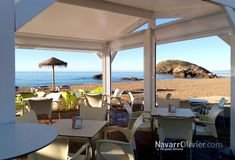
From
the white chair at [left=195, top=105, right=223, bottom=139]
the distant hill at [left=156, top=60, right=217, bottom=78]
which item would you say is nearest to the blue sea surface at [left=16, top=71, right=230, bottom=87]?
the distant hill at [left=156, top=60, right=217, bottom=78]

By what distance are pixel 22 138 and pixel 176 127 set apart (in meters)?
2.10

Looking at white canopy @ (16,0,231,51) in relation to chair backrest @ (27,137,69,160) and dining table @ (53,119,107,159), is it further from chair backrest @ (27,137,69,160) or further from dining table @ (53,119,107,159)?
chair backrest @ (27,137,69,160)

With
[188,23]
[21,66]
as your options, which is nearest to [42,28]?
[188,23]

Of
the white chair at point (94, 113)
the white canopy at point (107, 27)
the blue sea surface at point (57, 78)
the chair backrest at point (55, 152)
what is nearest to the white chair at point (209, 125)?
the white canopy at point (107, 27)

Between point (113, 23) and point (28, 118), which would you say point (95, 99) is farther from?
point (28, 118)

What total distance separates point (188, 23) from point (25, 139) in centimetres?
448

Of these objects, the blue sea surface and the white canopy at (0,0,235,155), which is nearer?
the white canopy at (0,0,235,155)

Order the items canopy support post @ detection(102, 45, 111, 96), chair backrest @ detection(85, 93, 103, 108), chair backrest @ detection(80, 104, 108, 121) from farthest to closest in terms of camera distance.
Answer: canopy support post @ detection(102, 45, 111, 96)
chair backrest @ detection(85, 93, 103, 108)
chair backrest @ detection(80, 104, 108, 121)

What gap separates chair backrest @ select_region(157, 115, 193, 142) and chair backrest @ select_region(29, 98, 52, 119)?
2.95 meters

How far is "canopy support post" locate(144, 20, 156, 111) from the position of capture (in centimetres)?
590

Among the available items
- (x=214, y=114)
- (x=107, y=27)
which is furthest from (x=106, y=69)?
(x=214, y=114)

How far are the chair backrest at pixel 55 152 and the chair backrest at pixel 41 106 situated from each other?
9.00 feet

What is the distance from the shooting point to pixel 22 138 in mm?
1509

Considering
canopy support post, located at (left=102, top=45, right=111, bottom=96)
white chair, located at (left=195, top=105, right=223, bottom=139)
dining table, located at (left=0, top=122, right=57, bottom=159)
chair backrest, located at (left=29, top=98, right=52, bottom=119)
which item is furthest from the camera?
canopy support post, located at (left=102, top=45, right=111, bottom=96)
